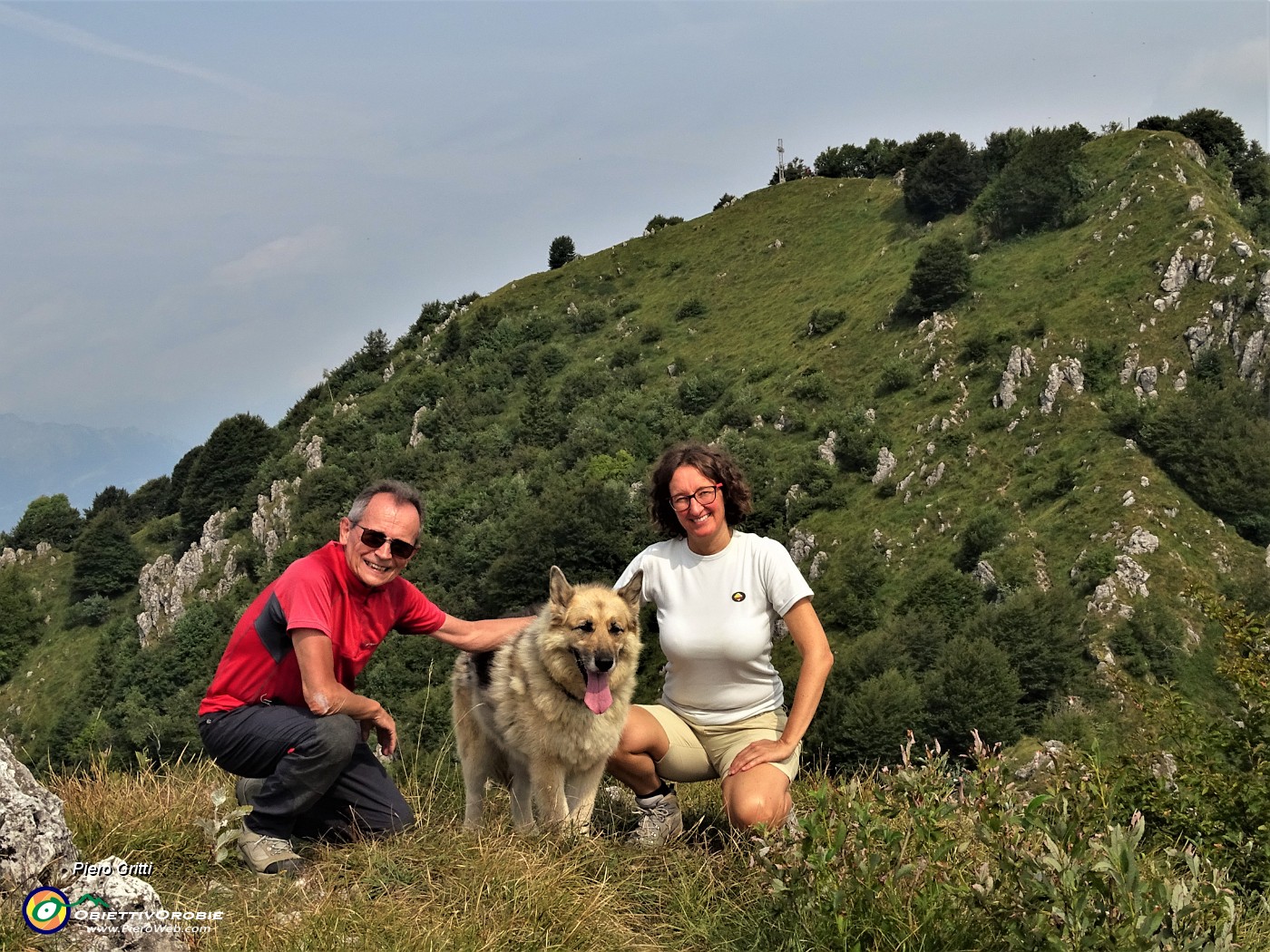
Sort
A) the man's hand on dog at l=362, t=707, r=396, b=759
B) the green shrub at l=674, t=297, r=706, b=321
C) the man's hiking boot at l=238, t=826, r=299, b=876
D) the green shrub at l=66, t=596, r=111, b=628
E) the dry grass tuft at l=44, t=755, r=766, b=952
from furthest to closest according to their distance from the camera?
the green shrub at l=674, t=297, r=706, b=321
the green shrub at l=66, t=596, r=111, b=628
the man's hand on dog at l=362, t=707, r=396, b=759
the man's hiking boot at l=238, t=826, r=299, b=876
the dry grass tuft at l=44, t=755, r=766, b=952

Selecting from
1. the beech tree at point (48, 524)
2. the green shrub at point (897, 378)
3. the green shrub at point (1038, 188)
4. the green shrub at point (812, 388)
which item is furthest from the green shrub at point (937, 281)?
the beech tree at point (48, 524)

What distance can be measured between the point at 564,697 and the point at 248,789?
167 centimetres

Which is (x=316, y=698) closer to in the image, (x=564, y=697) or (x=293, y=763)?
(x=293, y=763)

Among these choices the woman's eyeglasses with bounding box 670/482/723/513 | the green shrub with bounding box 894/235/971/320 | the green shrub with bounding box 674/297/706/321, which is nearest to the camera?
the woman's eyeglasses with bounding box 670/482/723/513

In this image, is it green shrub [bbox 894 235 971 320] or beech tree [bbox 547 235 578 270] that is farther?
beech tree [bbox 547 235 578 270]

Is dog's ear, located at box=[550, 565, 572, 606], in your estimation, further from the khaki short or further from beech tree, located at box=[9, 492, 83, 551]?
beech tree, located at box=[9, 492, 83, 551]

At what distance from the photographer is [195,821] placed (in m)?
4.89

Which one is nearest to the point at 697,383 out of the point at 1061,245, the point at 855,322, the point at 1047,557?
the point at 855,322

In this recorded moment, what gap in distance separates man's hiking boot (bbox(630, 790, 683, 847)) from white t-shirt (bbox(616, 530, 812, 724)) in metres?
0.49

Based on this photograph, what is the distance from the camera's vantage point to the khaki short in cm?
509

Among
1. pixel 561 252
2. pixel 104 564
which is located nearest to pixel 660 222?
pixel 561 252

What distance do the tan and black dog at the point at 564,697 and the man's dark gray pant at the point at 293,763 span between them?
0.62m

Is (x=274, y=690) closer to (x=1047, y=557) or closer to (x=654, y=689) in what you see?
(x=654, y=689)

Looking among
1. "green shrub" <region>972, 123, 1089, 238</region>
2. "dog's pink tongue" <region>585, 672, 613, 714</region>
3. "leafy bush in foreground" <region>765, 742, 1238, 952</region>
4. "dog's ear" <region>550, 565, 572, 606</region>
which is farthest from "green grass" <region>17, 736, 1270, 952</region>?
"green shrub" <region>972, 123, 1089, 238</region>
